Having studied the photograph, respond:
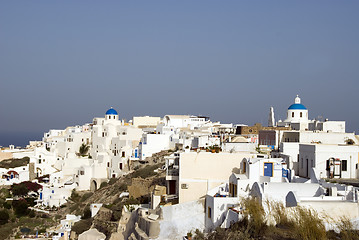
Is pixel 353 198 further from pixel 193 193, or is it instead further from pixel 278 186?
pixel 193 193

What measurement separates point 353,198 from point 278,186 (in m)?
2.18

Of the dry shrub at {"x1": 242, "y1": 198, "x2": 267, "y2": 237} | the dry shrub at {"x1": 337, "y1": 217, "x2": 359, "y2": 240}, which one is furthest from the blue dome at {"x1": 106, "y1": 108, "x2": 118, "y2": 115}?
the dry shrub at {"x1": 337, "y1": 217, "x2": 359, "y2": 240}

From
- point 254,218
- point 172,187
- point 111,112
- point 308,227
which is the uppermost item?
point 111,112

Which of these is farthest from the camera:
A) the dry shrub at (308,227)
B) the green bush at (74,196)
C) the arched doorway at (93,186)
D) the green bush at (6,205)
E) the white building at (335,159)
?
the arched doorway at (93,186)

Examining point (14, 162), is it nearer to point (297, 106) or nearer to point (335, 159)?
point (297, 106)

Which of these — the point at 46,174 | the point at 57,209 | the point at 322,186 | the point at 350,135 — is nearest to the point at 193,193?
the point at 322,186

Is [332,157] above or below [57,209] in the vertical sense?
above

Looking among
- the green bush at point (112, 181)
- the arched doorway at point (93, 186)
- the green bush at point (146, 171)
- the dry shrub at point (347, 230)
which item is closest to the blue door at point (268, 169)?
the dry shrub at point (347, 230)

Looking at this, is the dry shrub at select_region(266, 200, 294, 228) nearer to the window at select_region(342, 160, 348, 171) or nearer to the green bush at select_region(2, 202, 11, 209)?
the window at select_region(342, 160, 348, 171)

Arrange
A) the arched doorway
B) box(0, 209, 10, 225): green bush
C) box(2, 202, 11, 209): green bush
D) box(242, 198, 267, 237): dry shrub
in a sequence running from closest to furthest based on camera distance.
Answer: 1. box(242, 198, 267, 237): dry shrub
2. box(0, 209, 10, 225): green bush
3. box(2, 202, 11, 209): green bush
4. the arched doorway

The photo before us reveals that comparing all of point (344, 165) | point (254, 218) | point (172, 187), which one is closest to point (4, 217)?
point (172, 187)

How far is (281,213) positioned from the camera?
1372 centimetres

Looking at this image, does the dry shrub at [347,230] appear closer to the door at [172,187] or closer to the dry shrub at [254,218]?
the dry shrub at [254,218]

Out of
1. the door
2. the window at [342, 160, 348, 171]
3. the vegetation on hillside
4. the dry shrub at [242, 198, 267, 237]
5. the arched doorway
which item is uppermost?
the window at [342, 160, 348, 171]
